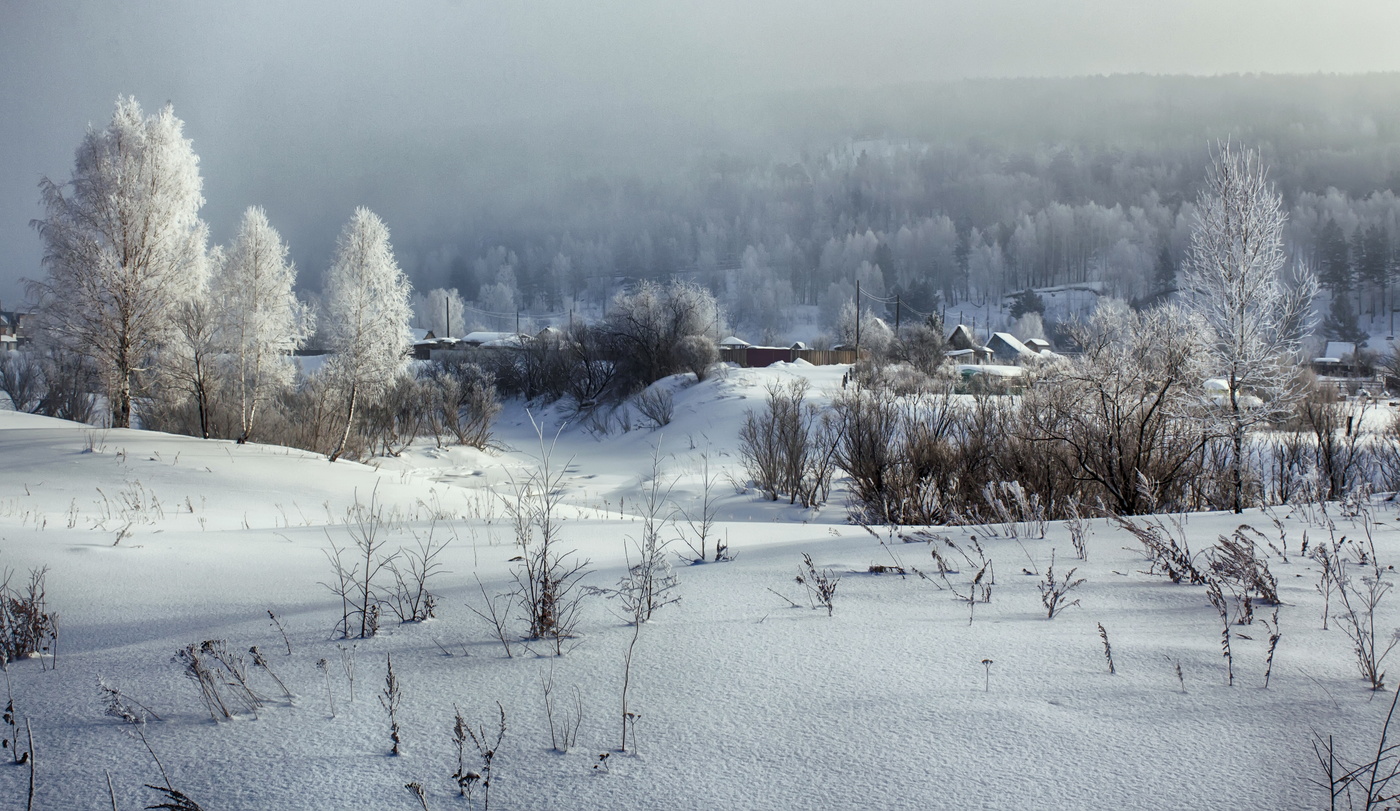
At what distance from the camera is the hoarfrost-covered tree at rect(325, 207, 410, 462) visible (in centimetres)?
2094

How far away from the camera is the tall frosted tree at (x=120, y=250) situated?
1923 cm

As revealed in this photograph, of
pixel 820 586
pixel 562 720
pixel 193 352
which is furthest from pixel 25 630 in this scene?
pixel 193 352

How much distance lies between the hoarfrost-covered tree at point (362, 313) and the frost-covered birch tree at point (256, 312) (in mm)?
1862

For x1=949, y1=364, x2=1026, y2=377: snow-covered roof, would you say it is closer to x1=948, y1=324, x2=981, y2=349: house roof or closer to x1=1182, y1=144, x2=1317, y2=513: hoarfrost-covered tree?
x1=1182, y1=144, x2=1317, y2=513: hoarfrost-covered tree

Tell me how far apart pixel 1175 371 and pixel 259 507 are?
1348 cm

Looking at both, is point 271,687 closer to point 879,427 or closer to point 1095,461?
point 1095,461

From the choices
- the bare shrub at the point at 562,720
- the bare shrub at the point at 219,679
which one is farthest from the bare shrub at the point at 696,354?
the bare shrub at the point at 562,720

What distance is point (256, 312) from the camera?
2141 cm

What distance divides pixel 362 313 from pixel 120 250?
234 inches

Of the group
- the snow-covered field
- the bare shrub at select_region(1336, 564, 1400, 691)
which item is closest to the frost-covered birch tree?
the snow-covered field

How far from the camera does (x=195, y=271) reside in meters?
20.5

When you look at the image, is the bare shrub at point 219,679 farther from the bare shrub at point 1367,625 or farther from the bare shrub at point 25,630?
the bare shrub at point 1367,625

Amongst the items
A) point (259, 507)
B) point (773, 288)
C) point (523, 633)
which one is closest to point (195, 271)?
point (259, 507)

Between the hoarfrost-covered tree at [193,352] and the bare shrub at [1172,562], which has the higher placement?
the hoarfrost-covered tree at [193,352]
